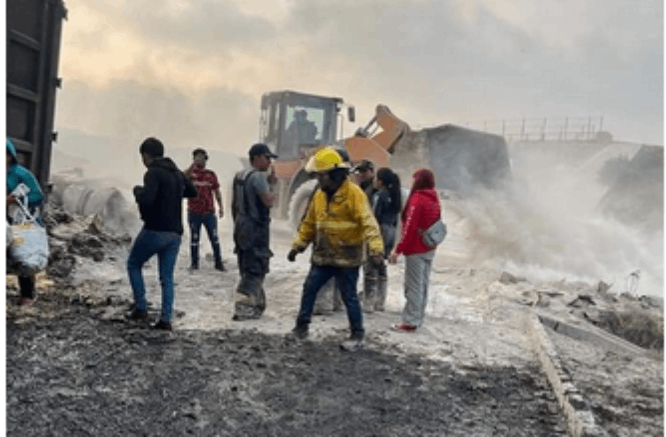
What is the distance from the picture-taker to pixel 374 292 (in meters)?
6.43

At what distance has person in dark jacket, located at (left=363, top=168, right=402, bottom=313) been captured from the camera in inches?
242

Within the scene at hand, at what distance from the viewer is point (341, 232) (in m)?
4.84

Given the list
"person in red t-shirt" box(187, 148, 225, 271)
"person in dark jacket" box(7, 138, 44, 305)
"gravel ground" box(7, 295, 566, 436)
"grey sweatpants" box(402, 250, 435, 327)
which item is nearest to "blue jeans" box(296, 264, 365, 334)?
"gravel ground" box(7, 295, 566, 436)

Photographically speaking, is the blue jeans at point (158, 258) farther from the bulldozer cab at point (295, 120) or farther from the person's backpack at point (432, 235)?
the bulldozer cab at point (295, 120)

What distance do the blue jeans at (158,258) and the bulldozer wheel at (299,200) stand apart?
7463 millimetres

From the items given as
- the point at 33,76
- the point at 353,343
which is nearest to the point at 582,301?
the point at 353,343

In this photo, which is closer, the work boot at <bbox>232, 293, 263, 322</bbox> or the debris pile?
the work boot at <bbox>232, 293, 263, 322</bbox>

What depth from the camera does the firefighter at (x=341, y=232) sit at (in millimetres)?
4773

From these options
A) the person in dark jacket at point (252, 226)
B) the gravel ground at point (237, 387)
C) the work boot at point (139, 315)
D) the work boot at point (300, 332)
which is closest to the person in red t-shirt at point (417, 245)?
the gravel ground at point (237, 387)

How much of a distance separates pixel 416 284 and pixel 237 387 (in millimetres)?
2310

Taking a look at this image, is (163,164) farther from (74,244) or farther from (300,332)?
(74,244)

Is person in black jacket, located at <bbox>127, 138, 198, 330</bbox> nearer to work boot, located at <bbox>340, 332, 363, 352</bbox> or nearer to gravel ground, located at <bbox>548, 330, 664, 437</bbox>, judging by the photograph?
work boot, located at <bbox>340, 332, 363, 352</bbox>

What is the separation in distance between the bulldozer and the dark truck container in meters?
6.98

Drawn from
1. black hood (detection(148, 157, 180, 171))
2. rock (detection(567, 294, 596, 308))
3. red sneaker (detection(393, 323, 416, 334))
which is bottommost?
red sneaker (detection(393, 323, 416, 334))
